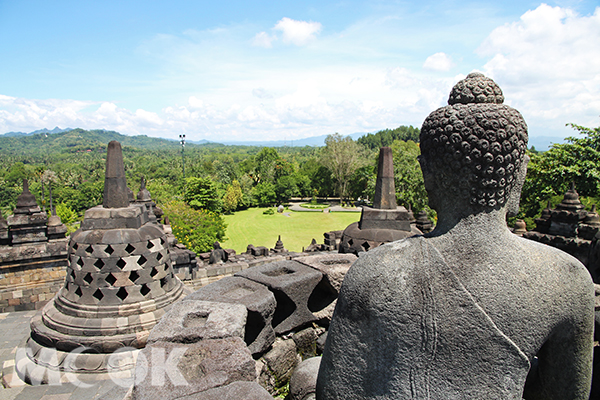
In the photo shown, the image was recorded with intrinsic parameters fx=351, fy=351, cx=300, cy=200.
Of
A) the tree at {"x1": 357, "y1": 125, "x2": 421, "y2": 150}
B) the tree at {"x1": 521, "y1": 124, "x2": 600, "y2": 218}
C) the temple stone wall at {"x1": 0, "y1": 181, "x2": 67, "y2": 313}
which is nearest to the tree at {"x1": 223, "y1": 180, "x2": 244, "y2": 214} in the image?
the tree at {"x1": 521, "y1": 124, "x2": 600, "y2": 218}

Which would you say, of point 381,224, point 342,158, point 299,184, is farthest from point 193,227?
point 299,184

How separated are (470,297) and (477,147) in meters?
0.67

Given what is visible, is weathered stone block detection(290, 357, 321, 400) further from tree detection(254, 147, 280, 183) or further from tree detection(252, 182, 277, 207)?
tree detection(254, 147, 280, 183)

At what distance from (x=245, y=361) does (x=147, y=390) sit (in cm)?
55

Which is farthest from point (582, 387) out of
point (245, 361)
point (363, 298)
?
point (245, 361)

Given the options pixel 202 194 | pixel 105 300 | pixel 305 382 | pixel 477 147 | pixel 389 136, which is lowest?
pixel 202 194

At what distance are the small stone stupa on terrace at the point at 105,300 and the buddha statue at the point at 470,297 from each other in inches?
219

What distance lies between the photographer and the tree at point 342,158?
49.1 meters

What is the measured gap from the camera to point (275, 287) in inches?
121

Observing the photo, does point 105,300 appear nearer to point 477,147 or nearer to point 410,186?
point 477,147

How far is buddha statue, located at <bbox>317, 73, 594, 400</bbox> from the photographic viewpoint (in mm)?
1564

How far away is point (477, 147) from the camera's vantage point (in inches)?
62.2

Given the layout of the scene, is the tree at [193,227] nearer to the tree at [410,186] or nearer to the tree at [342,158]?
the tree at [410,186]

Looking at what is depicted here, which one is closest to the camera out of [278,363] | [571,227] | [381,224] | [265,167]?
[278,363]
